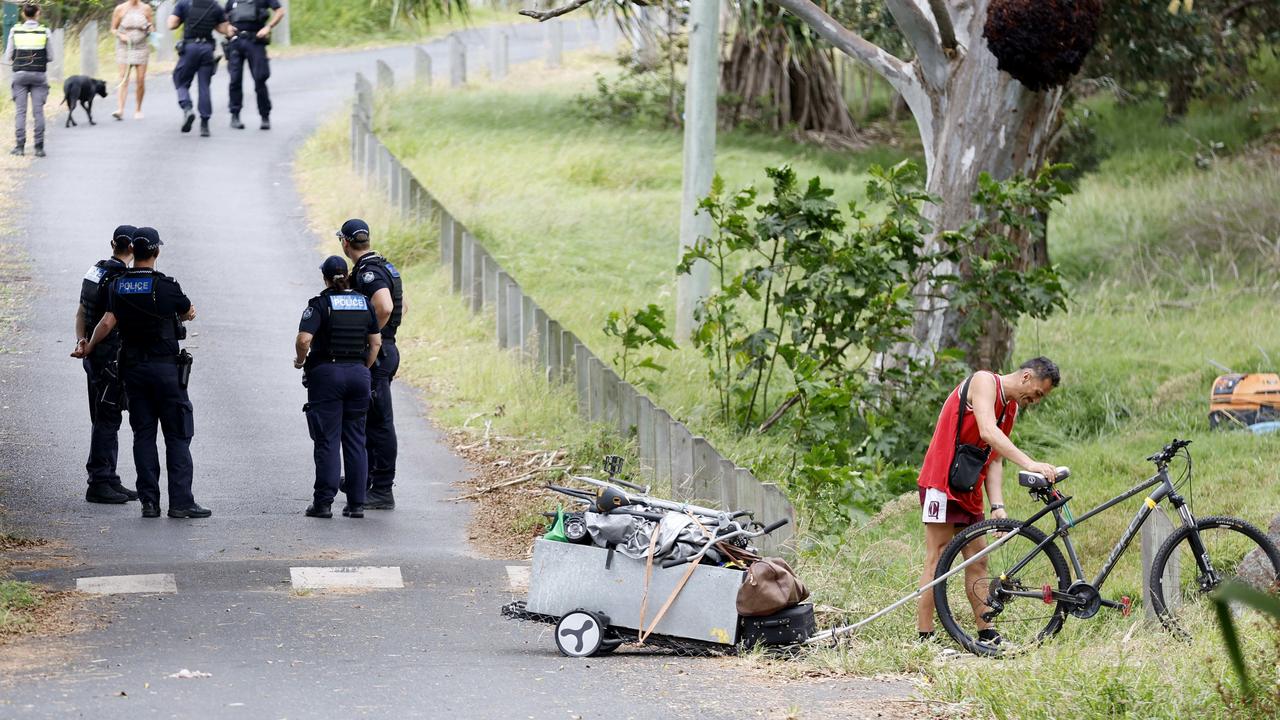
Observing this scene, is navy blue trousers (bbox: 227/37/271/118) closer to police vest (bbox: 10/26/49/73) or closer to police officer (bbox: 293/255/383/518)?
police vest (bbox: 10/26/49/73)

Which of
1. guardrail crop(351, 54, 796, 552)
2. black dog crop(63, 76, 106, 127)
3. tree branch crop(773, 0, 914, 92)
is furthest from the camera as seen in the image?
black dog crop(63, 76, 106, 127)

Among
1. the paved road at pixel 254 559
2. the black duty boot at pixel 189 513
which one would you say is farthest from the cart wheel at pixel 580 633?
the black duty boot at pixel 189 513

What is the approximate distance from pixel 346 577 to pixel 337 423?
1619mm

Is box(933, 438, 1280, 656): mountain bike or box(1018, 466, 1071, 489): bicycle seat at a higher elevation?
box(1018, 466, 1071, 489): bicycle seat

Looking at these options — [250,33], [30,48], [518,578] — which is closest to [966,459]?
[518,578]

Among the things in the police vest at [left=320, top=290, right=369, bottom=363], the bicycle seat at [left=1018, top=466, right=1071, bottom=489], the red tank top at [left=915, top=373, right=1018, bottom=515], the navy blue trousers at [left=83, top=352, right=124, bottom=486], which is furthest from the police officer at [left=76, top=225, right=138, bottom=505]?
the bicycle seat at [left=1018, top=466, right=1071, bottom=489]

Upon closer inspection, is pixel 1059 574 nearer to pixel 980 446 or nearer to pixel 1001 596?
pixel 1001 596

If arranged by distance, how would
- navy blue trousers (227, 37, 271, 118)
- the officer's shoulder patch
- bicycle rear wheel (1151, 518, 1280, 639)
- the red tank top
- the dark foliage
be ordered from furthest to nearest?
1. navy blue trousers (227, 37, 271, 118)
2. the dark foliage
3. the officer's shoulder patch
4. the red tank top
5. bicycle rear wheel (1151, 518, 1280, 639)

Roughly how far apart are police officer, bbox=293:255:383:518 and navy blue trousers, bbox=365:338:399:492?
31 centimetres

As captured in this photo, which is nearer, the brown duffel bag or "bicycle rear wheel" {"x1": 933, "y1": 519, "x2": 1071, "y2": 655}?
the brown duffel bag

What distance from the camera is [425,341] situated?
1548 cm

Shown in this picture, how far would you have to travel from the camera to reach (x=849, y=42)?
13.2 m

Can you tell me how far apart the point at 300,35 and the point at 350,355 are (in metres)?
28.7

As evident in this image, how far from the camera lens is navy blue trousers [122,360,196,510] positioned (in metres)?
9.91
